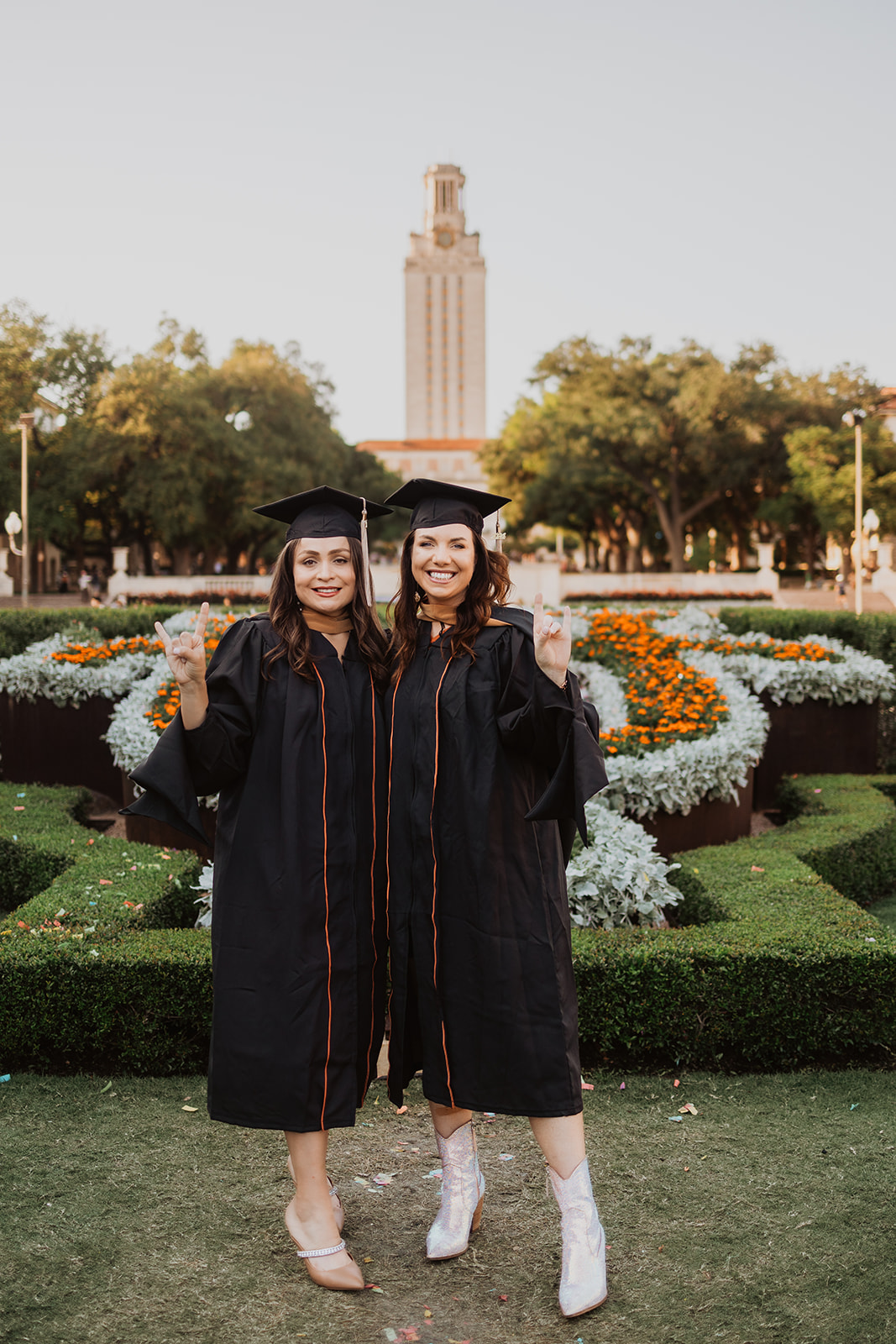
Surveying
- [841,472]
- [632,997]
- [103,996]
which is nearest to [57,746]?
[103,996]

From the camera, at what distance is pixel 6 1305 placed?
267 cm

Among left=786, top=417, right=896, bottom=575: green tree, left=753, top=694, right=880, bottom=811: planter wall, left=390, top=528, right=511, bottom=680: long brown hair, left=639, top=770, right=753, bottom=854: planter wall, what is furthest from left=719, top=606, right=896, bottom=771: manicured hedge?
left=786, top=417, right=896, bottom=575: green tree

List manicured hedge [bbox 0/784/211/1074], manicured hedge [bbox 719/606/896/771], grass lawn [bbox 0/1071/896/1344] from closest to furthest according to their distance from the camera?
grass lawn [bbox 0/1071/896/1344]
manicured hedge [bbox 0/784/211/1074]
manicured hedge [bbox 719/606/896/771]

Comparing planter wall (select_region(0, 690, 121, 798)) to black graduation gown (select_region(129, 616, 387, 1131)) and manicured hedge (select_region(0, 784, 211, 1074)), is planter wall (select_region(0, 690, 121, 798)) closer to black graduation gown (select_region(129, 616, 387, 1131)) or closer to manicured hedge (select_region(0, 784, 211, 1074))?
manicured hedge (select_region(0, 784, 211, 1074))

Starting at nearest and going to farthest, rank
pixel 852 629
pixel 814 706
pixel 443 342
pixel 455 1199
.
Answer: pixel 455 1199
pixel 814 706
pixel 852 629
pixel 443 342

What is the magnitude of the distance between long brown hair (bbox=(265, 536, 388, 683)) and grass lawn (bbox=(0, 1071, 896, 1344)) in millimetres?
1639

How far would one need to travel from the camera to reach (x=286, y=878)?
2752 mm

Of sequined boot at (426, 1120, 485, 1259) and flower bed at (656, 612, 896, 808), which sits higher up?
flower bed at (656, 612, 896, 808)

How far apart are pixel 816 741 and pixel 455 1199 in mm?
6504

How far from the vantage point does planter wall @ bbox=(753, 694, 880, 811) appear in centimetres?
855

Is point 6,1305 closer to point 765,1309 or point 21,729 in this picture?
point 765,1309

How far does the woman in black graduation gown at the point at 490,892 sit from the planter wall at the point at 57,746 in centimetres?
605

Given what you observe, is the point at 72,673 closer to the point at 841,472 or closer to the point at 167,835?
the point at 167,835

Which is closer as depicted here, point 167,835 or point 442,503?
point 442,503
